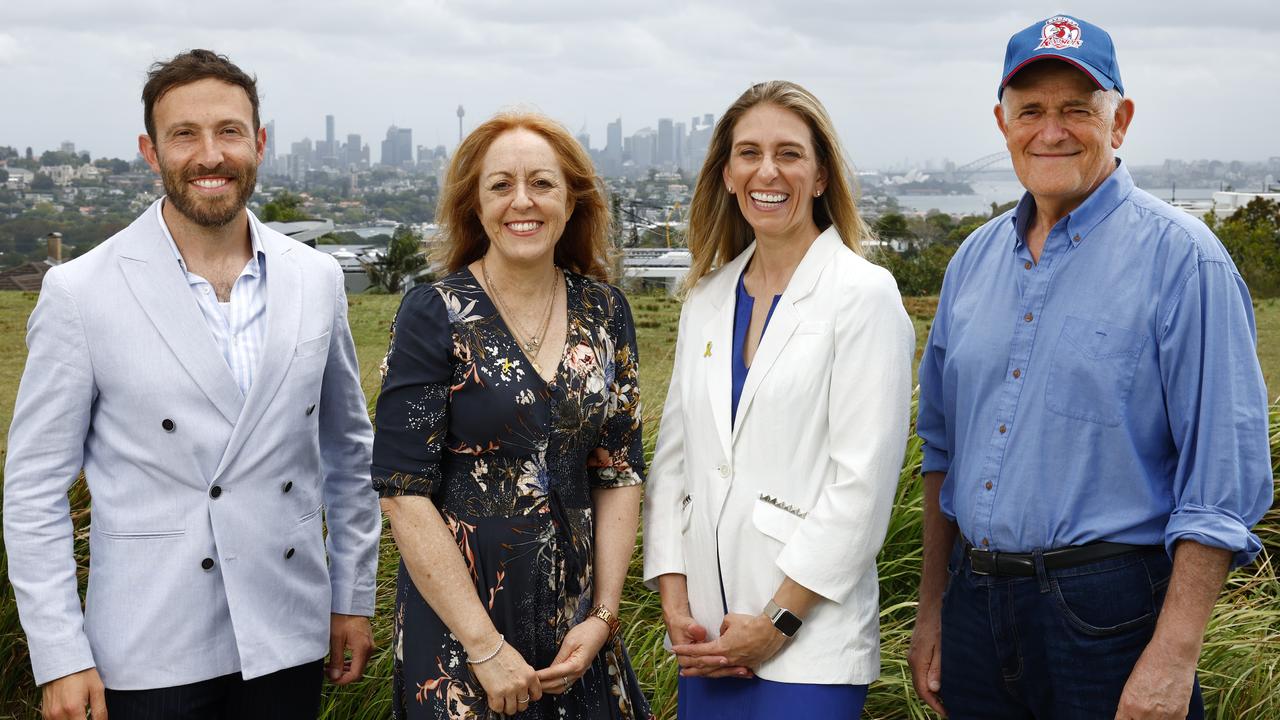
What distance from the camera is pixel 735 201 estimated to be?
3.28 m

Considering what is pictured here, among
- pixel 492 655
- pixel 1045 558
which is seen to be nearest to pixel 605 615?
pixel 492 655

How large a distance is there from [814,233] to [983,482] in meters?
0.84

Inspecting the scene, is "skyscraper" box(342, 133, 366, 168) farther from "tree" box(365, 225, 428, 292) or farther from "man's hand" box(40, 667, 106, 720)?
"man's hand" box(40, 667, 106, 720)

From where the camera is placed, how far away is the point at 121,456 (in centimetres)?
270

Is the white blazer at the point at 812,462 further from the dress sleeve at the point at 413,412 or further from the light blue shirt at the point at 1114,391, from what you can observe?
the dress sleeve at the point at 413,412

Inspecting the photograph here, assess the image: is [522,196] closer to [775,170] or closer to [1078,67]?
[775,170]

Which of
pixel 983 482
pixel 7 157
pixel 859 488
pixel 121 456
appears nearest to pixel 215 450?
pixel 121 456

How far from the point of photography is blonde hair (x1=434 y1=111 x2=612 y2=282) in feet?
9.53

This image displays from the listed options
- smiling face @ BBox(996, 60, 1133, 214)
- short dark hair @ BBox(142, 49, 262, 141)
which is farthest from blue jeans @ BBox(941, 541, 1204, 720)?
short dark hair @ BBox(142, 49, 262, 141)

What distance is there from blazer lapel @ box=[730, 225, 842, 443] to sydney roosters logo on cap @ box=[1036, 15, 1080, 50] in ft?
2.42

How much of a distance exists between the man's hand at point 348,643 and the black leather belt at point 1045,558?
1715 mm

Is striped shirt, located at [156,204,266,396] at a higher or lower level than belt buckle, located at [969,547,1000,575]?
higher

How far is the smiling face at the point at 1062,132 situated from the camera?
8.65 ft

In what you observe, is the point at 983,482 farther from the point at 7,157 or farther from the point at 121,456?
the point at 7,157
